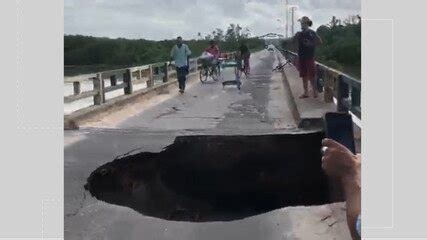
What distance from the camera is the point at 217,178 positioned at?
5637 millimetres

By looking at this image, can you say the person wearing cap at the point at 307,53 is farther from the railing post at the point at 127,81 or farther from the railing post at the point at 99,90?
the railing post at the point at 127,81

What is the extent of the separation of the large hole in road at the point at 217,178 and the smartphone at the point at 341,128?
2882mm

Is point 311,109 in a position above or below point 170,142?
above

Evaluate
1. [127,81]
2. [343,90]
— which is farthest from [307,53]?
[127,81]

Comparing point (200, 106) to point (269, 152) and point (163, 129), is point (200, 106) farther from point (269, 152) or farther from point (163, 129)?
point (269, 152)

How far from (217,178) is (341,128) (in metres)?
3.74

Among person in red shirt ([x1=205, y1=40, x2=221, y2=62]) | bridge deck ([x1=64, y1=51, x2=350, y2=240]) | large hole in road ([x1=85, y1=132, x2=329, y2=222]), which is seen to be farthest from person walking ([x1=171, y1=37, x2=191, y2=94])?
large hole in road ([x1=85, y1=132, x2=329, y2=222])

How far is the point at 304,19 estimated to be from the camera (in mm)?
3029

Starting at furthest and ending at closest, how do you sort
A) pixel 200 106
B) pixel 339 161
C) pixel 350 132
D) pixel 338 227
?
pixel 200 106, pixel 338 227, pixel 350 132, pixel 339 161

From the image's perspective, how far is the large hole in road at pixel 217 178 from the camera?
16.6 feet

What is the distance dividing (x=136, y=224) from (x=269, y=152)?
8.13 feet

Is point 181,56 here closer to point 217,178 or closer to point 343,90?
point 217,178

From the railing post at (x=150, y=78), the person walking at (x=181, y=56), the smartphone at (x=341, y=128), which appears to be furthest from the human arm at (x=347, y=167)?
the railing post at (x=150, y=78)

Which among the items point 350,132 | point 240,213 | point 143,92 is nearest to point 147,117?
point 143,92
